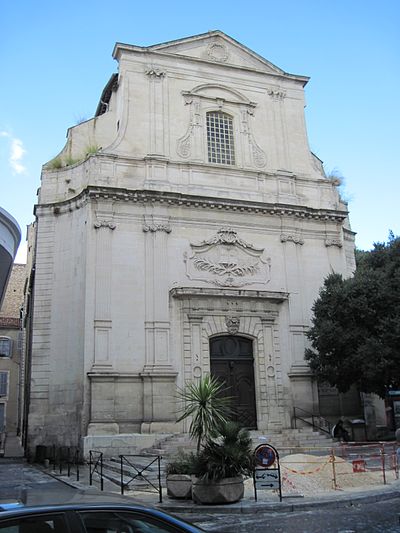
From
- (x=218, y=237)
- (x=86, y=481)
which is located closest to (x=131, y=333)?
(x=218, y=237)

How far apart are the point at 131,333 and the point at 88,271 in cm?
299

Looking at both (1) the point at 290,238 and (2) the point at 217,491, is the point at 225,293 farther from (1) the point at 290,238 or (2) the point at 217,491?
(2) the point at 217,491

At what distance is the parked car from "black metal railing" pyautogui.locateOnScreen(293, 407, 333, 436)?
2047 centimetres

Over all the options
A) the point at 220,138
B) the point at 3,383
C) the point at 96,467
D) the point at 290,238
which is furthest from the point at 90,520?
the point at 3,383

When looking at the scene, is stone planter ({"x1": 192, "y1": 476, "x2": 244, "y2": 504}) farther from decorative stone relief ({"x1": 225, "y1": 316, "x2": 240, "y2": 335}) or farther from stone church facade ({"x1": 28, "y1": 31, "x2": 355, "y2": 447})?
decorative stone relief ({"x1": 225, "y1": 316, "x2": 240, "y2": 335})

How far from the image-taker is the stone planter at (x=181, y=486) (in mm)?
12141

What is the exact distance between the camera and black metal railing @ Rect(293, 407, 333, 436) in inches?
922

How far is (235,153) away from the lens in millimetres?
27078

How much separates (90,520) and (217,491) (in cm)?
837

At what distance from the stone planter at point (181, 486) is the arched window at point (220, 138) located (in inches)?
673

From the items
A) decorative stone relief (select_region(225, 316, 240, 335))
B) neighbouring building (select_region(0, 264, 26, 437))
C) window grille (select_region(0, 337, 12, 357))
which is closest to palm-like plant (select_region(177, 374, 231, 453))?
decorative stone relief (select_region(225, 316, 240, 335))

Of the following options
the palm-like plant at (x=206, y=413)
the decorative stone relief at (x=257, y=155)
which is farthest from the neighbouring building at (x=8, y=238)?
the decorative stone relief at (x=257, y=155)

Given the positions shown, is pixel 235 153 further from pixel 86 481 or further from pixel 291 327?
pixel 86 481

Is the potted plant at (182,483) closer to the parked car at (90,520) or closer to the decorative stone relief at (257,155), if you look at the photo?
the parked car at (90,520)
